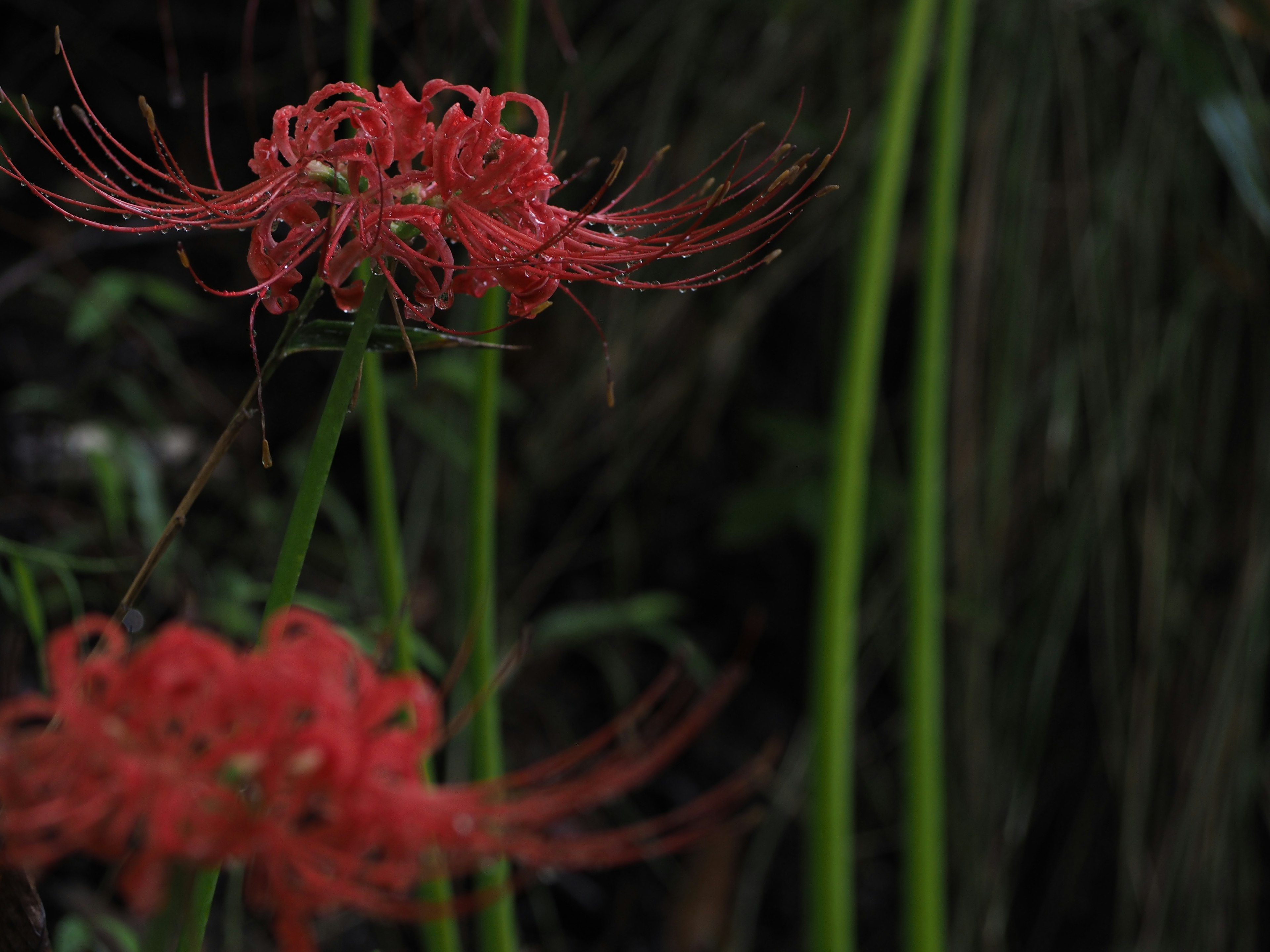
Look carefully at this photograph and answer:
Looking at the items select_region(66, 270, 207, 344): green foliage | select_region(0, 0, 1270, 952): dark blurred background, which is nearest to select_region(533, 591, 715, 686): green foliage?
select_region(0, 0, 1270, 952): dark blurred background

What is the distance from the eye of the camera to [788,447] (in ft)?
3.45

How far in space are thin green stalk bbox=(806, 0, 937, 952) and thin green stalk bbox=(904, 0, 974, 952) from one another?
2 cm

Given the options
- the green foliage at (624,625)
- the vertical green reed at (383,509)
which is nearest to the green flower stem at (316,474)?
the vertical green reed at (383,509)

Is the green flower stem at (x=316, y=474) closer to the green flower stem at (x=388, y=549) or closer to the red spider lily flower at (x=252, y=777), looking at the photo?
the red spider lily flower at (x=252, y=777)

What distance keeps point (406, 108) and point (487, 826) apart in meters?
0.20

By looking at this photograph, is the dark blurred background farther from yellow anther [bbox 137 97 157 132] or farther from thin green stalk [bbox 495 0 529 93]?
yellow anther [bbox 137 97 157 132]

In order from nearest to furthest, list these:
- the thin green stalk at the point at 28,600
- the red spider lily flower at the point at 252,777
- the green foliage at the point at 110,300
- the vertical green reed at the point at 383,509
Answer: the red spider lily flower at the point at 252,777
the thin green stalk at the point at 28,600
the vertical green reed at the point at 383,509
the green foliage at the point at 110,300

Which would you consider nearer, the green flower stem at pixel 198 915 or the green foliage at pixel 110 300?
the green flower stem at pixel 198 915

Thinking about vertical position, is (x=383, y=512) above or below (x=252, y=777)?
above

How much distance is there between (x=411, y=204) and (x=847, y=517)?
1.21 feet

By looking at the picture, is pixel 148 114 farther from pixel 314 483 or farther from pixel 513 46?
pixel 513 46

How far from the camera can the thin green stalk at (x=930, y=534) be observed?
0.62 meters

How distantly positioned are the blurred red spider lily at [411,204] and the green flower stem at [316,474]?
3cm

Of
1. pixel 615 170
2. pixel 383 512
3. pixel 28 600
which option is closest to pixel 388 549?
pixel 383 512
